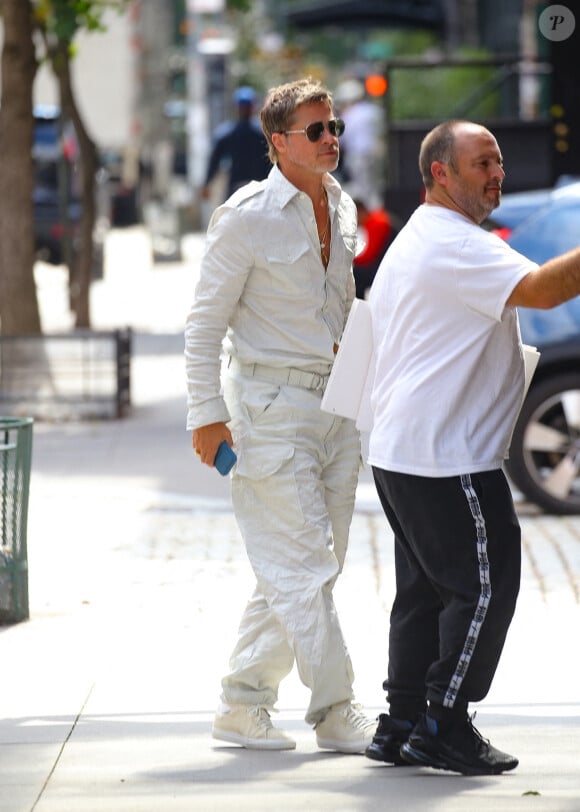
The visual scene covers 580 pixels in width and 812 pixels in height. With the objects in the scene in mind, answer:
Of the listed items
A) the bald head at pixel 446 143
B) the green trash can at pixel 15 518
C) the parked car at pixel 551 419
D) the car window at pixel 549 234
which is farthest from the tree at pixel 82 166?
the bald head at pixel 446 143

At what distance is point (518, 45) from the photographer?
26.9m

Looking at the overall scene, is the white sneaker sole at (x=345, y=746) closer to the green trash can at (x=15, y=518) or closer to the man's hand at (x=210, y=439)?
the man's hand at (x=210, y=439)

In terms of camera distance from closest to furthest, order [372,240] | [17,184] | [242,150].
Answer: [17,184], [372,240], [242,150]

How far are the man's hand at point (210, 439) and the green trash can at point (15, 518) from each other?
1919 millimetres

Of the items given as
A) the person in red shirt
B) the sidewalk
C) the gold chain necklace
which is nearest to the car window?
the sidewalk

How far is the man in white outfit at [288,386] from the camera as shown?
16.2 feet

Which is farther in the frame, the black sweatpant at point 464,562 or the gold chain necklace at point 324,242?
the gold chain necklace at point 324,242

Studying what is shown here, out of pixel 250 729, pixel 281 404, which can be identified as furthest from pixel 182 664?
pixel 281 404

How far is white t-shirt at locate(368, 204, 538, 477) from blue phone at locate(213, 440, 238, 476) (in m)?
0.48

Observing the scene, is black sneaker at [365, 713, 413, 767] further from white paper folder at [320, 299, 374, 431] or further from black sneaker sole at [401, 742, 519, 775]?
white paper folder at [320, 299, 374, 431]

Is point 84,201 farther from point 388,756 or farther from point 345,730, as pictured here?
point 388,756

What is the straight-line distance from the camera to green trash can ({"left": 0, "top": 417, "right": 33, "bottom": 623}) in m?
6.71

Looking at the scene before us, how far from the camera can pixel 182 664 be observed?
20.1ft

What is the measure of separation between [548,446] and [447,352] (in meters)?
4.50
